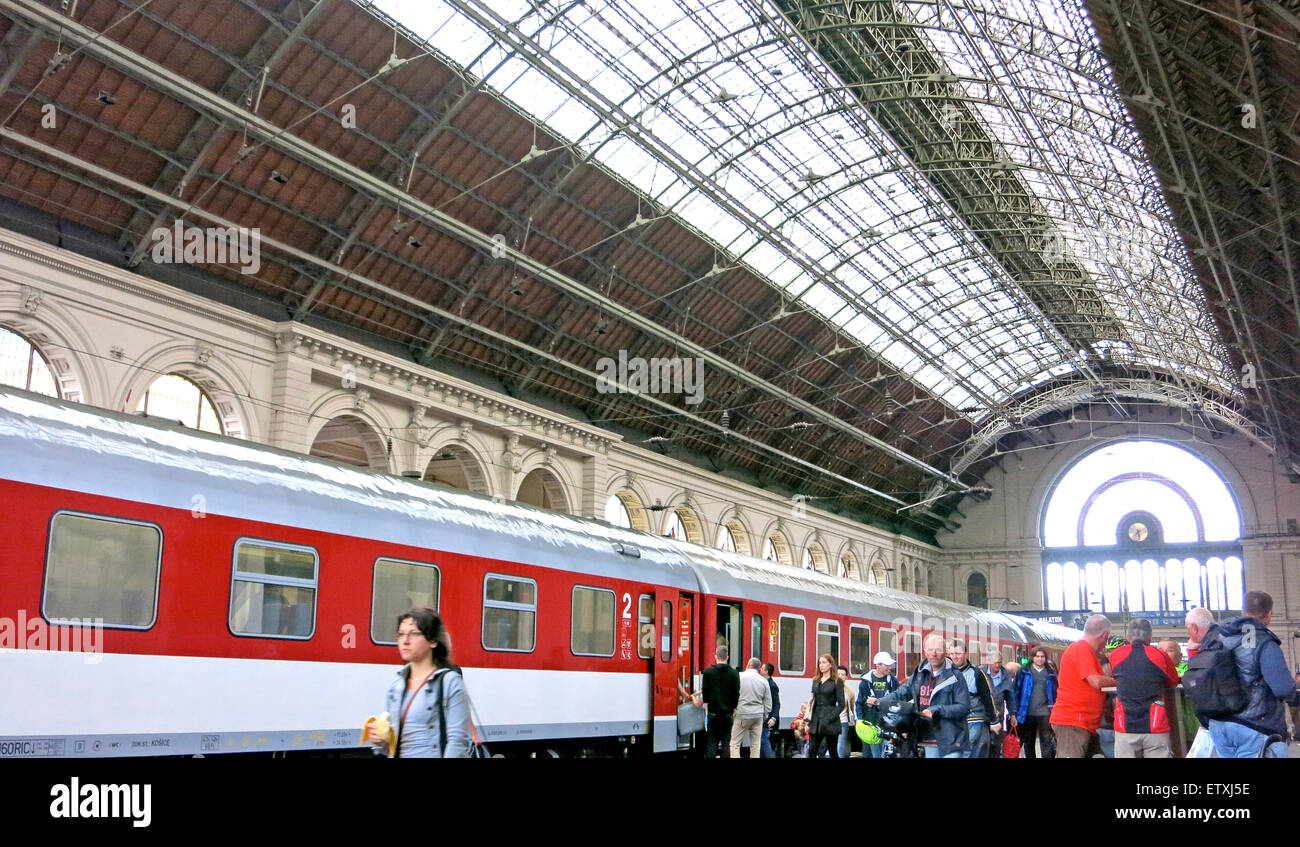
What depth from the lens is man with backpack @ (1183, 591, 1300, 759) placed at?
8328mm

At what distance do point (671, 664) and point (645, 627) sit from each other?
1.01 meters

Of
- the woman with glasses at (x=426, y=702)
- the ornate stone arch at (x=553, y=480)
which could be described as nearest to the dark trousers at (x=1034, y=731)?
the woman with glasses at (x=426, y=702)

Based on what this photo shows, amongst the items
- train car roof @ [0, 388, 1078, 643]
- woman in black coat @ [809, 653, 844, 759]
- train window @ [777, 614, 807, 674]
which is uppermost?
train car roof @ [0, 388, 1078, 643]

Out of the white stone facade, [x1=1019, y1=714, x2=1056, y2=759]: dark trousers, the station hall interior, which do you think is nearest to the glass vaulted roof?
the station hall interior

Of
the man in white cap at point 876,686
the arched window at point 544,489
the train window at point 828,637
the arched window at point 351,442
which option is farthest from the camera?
the arched window at point 544,489

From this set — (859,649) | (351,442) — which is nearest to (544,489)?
(351,442)

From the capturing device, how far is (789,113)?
38.9 metres

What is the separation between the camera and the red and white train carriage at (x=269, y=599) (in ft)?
31.6

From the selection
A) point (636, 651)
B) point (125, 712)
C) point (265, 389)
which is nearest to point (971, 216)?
point (265, 389)

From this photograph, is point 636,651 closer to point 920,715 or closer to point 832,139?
point 920,715

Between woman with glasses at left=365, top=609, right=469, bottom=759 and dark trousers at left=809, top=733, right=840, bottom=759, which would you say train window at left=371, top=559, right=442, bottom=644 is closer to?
dark trousers at left=809, top=733, right=840, bottom=759

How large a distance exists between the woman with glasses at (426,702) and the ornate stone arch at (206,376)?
26.3 m

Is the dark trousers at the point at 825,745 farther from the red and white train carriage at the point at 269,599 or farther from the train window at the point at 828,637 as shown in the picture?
the train window at the point at 828,637

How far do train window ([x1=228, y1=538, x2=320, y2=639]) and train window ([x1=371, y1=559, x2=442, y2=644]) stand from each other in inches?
36.9
